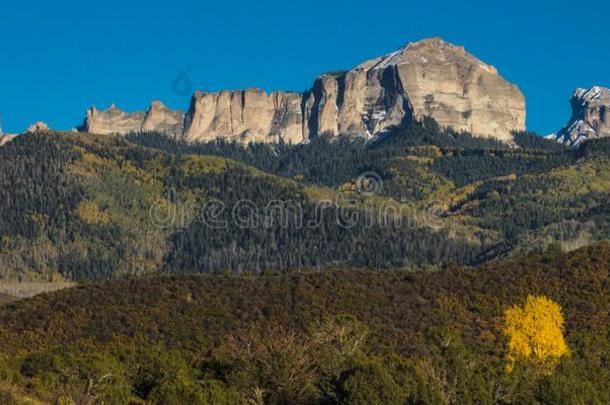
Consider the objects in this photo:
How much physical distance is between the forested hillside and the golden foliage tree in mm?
685

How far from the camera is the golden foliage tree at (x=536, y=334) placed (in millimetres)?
112312

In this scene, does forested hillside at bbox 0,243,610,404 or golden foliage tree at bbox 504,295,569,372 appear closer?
forested hillside at bbox 0,243,610,404

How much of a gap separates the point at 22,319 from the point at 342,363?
64.9 metres

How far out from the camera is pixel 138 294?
163m

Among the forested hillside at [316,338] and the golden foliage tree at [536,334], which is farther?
the golden foliage tree at [536,334]

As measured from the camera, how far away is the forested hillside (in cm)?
9206

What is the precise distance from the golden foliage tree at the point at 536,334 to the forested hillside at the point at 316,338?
A: 0.68m

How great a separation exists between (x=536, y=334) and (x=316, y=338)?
2045 cm

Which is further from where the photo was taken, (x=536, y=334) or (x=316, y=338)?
(x=536, y=334)

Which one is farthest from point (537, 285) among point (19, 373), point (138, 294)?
point (19, 373)

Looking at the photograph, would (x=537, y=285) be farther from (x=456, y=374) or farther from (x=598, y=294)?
(x=456, y=374)

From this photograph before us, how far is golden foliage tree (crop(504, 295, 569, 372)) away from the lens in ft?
368

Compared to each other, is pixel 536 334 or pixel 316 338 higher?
pixel 536 334

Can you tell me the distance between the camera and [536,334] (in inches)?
4638
